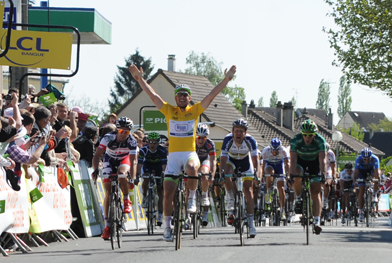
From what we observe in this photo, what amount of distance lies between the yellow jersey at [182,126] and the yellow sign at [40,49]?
4.11m

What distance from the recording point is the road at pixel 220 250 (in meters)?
11.2

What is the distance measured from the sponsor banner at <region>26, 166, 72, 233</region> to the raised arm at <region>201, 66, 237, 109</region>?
2874mm

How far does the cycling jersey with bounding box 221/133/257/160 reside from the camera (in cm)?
1518

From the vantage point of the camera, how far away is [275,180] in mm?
22812

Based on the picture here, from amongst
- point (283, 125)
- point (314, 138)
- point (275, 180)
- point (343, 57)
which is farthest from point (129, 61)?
point (314, 138)

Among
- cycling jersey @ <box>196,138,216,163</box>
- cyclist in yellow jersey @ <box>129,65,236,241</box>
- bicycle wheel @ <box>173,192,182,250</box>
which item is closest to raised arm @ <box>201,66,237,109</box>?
cyclist in yellow jersey @ <box>129,65,236,241</box>

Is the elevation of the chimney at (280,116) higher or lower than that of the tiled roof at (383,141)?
higher

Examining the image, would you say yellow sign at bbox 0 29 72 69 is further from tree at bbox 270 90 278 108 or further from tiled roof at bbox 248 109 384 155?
tree at bbox 270 90 278 108

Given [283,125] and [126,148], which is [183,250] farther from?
[283,125]

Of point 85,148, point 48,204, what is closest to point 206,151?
point 85,148

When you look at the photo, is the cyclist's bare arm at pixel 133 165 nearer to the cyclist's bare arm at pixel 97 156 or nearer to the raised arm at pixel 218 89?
the cyclist's bare arm at pixel 97 156

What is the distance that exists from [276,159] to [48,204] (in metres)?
9.90

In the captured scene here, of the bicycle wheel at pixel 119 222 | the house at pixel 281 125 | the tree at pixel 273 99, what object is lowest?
the bicycle wheel at pixel 119 222

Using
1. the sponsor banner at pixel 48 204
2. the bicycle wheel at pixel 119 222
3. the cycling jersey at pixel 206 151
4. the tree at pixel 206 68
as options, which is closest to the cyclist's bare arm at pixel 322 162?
the cycling jersey at pixel 206 151
